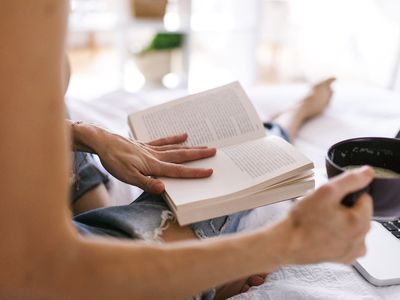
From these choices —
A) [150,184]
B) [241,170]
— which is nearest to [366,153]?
[241,170]

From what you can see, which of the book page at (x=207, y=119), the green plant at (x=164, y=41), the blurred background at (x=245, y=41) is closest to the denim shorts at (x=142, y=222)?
the book page at (x=207, y=119)

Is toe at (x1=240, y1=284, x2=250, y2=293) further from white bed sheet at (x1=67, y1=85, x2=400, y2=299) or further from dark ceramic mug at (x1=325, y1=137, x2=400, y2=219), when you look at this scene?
dark ceramic mug at (x1=325, y1=137, x2=400, y2=219)

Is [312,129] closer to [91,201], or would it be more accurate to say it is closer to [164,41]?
[91,201]

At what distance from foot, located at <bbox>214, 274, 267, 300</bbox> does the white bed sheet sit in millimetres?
18

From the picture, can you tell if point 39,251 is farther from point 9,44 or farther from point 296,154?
point 296,154

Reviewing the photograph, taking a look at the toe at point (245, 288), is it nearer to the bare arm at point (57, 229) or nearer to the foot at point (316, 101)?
the bare arm at point (57, 229)

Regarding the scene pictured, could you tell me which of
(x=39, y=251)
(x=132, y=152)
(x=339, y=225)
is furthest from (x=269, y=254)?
(x=132, y=152)

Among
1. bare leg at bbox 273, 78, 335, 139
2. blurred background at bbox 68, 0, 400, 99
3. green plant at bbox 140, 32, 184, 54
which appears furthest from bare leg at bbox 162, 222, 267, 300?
green plant at bbox 140, 32, 184, 54

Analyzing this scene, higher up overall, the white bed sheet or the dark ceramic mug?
the dark ceramic mug

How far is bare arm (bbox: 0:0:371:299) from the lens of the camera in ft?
1.47

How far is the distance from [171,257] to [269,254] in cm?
10

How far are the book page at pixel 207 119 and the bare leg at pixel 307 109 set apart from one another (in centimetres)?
35

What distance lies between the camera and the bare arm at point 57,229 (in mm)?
449

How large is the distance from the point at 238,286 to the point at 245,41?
1.83 m
